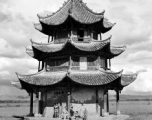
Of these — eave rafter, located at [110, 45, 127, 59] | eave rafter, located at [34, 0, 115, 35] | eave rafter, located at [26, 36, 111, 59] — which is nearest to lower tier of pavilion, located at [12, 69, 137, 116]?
eave rafter, located at [26, 36, 111, 59]

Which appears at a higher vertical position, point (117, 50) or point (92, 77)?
point (117, 50)

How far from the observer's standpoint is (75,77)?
26359 millimetres

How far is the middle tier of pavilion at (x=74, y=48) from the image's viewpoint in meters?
27.2

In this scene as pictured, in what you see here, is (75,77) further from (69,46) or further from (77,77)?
(69,46)

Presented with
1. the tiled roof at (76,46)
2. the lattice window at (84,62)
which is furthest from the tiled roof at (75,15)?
the lattice window at (84,62)

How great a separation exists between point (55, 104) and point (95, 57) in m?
6.85

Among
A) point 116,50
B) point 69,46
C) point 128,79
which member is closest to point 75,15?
point 69,46

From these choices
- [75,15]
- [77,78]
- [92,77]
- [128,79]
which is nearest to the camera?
[77,78]

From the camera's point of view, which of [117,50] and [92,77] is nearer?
[92,77]

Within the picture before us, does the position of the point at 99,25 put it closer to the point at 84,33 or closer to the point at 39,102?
the point at 84,33

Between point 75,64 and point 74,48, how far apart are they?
6.29 ft

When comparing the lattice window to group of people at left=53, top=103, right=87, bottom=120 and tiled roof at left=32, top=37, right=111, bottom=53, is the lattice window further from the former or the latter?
group of people at left=53, top=103, right=87, bottom=120

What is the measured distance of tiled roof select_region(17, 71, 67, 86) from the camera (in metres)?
26.5

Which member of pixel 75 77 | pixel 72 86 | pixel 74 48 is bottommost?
pixel 72 86
